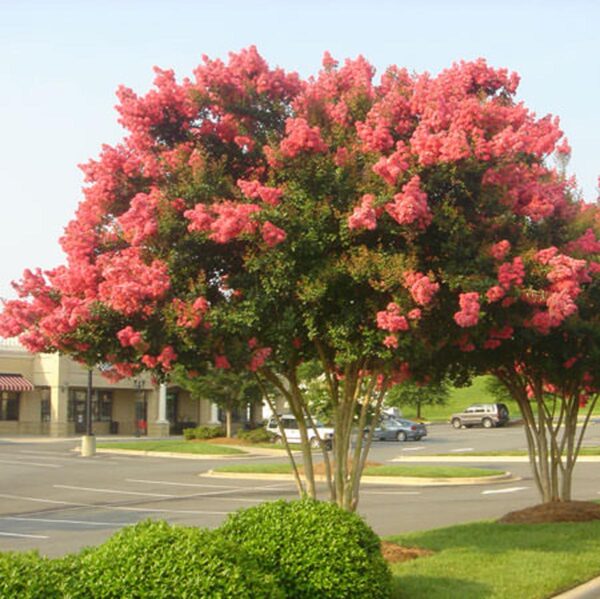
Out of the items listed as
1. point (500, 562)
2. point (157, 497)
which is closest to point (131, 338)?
point (500, 562)

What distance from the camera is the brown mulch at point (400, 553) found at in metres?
10.3

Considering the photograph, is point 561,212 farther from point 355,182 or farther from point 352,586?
point 352,586

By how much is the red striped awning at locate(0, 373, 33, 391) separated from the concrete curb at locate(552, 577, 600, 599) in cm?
4644

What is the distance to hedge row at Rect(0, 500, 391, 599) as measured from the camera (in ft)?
17.0

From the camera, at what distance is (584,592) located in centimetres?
868

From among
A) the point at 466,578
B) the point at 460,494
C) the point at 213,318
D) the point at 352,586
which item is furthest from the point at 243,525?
the point at 460,494

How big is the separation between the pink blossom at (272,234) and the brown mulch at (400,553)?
391cm

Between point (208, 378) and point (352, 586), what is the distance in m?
36.0

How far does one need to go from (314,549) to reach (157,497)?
1534cm

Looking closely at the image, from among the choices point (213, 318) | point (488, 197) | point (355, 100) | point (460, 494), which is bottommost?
point (460, 494)

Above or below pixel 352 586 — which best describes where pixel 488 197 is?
above

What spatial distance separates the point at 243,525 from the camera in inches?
287

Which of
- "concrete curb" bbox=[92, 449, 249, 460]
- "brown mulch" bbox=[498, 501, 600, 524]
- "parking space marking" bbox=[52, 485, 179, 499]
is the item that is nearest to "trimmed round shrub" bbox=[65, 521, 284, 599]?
"brown mulch" bbox=[498, 501, 600, 524]

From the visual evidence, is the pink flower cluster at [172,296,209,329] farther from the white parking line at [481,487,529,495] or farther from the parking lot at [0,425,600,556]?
the white parking line at [481,487,529,495]
